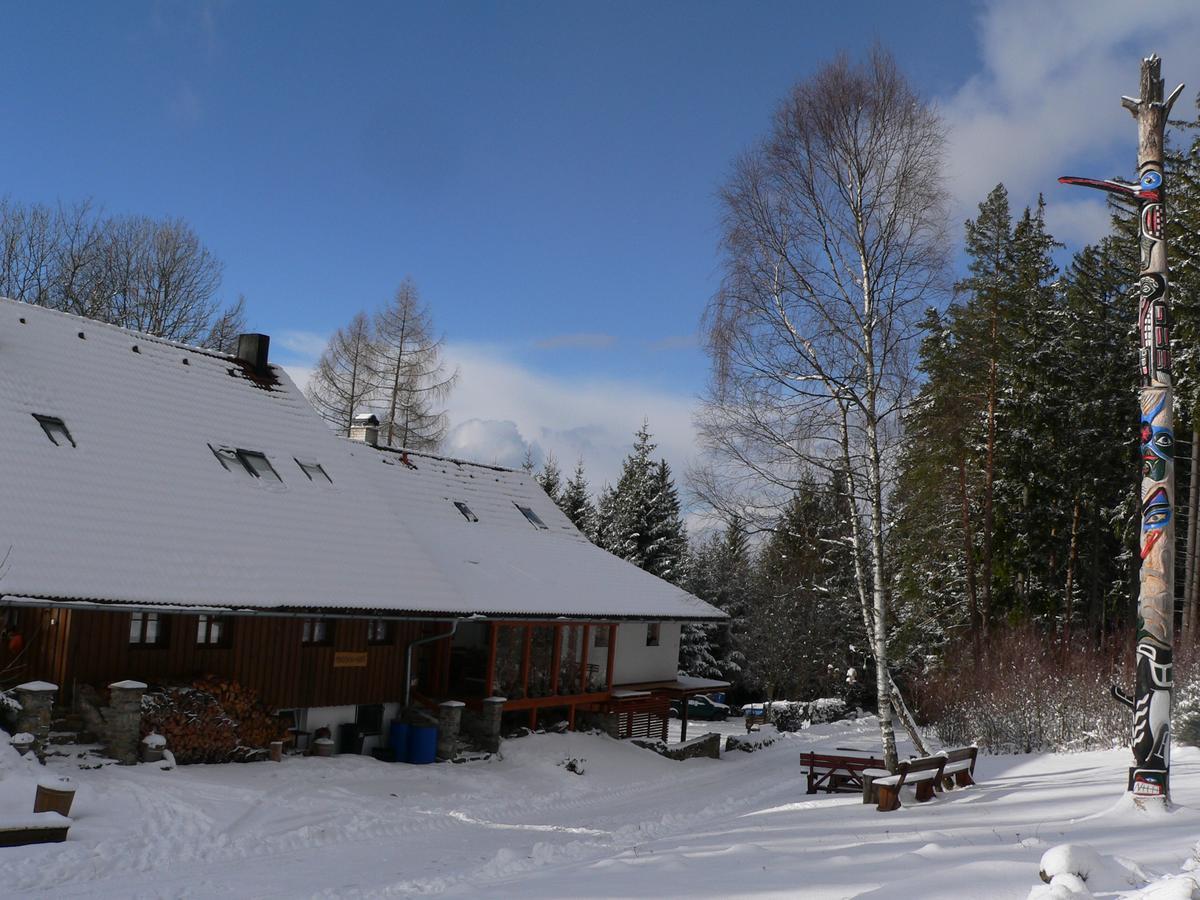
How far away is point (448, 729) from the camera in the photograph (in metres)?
18.6

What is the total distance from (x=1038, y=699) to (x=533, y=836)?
12.2m

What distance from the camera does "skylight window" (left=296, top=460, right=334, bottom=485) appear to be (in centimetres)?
2050

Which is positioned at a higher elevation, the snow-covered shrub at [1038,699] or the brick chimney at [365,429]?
the brick chimney at [365,429]

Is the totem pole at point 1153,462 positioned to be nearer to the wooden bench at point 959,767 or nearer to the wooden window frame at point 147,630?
the wooden bench at point 959,767

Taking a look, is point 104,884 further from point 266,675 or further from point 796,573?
point 796,573

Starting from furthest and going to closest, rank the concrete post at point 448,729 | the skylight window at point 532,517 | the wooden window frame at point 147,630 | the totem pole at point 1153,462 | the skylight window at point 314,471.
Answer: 1. the skylight window at point 532,517
2. the skylight window at point 314,471
3. the concrete post at point 448,729
4. the wooden window frame at point 147,630
5. the totem pole at point 1153,462

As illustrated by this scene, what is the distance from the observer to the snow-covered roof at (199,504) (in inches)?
577

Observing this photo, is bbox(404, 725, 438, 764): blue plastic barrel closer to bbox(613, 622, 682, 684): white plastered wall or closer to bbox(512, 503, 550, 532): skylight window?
bbox(613, 622, 682, 684): white plastered wall

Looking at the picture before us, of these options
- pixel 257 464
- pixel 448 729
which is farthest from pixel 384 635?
pixel 257 464

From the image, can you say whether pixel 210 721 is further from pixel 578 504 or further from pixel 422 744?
pixel 578 504

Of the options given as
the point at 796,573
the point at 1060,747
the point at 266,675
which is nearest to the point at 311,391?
the point at 796,573

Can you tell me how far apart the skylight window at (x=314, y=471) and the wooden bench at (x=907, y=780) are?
479 inches

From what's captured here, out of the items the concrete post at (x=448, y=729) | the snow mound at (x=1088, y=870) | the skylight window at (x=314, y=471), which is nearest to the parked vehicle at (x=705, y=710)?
the concrete post at (x=448, y=729)

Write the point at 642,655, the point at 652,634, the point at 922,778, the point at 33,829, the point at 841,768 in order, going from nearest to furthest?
the point at 33,829 → the point at 922,778 → the point at 841,768 → the point at 642,655 → the point at 652,634
